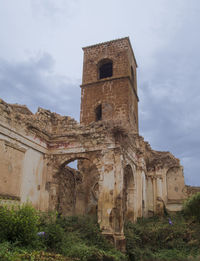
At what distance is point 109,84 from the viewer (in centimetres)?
1911

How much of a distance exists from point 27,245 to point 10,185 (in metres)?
3.09

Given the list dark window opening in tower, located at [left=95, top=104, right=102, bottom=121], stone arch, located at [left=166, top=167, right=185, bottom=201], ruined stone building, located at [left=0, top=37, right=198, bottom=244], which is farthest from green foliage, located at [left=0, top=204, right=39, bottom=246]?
dark window opening in tower, located at [left=95, top=104, right=102, bottom=121]

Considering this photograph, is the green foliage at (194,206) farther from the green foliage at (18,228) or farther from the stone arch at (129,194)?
the green foliage at (18,228)

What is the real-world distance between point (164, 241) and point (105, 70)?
14062 mm

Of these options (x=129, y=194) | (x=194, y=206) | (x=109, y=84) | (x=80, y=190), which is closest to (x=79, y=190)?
(x=80, y=190)

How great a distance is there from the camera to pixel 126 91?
60.7ft

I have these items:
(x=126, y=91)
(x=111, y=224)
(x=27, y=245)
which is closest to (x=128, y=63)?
(x=126, y=91)

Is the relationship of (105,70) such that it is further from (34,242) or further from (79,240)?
(34,242)

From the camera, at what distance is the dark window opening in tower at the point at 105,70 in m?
21.0

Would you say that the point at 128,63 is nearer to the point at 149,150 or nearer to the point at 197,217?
the point at 149,150

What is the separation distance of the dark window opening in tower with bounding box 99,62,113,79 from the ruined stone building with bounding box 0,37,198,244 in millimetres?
2076

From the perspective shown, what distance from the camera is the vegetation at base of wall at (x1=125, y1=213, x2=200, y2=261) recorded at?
9.41 meters

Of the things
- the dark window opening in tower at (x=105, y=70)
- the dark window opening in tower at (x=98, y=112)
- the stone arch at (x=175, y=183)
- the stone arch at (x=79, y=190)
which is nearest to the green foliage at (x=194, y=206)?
the stone arch at (x=79, y=190)

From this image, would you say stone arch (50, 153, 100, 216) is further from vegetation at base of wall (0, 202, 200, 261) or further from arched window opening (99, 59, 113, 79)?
arched window opening (99, 59, 113, 79)
